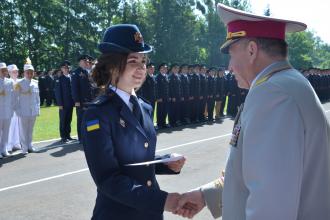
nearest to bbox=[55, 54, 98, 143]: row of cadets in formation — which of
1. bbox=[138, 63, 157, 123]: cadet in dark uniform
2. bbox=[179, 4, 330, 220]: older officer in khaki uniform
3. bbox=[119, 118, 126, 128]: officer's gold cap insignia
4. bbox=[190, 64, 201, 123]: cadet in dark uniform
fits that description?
bbox=[138, 63, 157, 123]: cadet in dark uniform

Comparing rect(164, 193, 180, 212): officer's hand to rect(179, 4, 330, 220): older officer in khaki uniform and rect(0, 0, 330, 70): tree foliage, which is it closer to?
rect(179, 4, 330, 220): older officer in khaki uniform

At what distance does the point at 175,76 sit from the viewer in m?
14.9

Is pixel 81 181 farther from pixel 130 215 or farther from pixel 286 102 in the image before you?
pixel 286 102

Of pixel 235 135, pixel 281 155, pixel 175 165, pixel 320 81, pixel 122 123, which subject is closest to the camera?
pixel 281 155

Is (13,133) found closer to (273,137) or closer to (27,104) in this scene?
(27,104)

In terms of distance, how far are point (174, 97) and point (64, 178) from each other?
27.3 feet

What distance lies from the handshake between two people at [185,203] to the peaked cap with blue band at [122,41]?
2.76 feet

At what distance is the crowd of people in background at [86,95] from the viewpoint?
9555 mm

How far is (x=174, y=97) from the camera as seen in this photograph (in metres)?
14.8

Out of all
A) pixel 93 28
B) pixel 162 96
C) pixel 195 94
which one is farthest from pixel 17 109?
pixel 93 28

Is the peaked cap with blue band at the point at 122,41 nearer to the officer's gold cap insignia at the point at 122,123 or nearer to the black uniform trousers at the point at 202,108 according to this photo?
the officer's gold cap insignia at the point at 122,123

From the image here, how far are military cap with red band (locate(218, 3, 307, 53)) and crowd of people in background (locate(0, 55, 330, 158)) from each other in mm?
4969

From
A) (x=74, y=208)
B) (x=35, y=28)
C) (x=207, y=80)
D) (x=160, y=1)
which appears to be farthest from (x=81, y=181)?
(x=160, y=1)

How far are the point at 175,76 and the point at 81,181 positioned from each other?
28.6 ft
